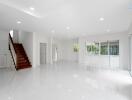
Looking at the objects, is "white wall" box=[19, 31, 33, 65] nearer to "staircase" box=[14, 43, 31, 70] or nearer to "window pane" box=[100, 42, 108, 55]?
"staircase" box=[14, 43, 31, 70]

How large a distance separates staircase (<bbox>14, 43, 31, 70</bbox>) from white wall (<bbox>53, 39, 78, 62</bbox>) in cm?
478

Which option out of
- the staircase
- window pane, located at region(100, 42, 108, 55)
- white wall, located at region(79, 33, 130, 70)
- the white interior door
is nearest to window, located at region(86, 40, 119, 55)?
window pane, located at region(100, 42, 108, 55)

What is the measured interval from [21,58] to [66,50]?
662 centimetres

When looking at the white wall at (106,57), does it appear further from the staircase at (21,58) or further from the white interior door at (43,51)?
the staircase at (21,58)

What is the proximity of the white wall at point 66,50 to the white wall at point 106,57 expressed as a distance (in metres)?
2.13

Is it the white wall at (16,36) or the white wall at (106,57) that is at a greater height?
the white wall at (16,36)

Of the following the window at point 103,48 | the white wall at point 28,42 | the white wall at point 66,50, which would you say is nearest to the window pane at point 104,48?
the window at point 103,48

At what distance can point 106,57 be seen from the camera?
945 cm

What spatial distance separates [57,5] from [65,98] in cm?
303

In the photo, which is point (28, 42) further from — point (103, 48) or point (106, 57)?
point (106, 57)

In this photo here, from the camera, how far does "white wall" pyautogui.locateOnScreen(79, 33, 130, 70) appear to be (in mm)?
8086

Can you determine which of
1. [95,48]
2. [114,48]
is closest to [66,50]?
[95,48]

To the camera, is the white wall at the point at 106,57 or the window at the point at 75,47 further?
the window at the point at 75,47

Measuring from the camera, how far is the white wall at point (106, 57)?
318 inches
